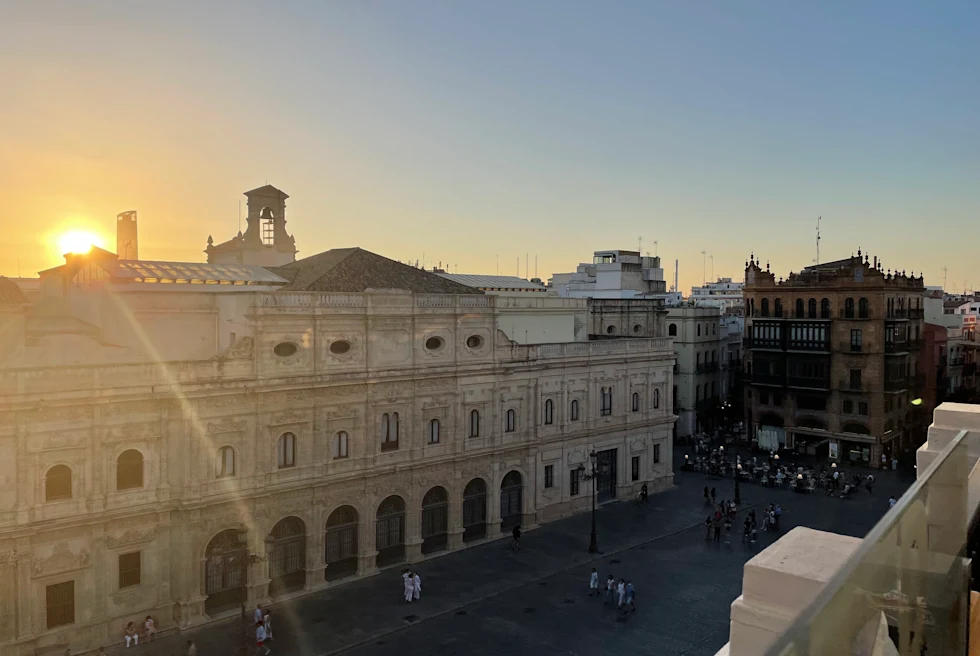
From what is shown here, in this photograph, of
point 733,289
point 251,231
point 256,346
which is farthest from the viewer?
point 733,289

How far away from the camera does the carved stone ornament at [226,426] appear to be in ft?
98.0

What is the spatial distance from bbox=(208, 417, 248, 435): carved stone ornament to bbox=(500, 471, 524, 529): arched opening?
15351 millimetres

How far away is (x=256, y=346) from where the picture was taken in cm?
3103

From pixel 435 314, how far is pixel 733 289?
117 metres

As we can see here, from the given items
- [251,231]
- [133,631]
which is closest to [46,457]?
[133,631]

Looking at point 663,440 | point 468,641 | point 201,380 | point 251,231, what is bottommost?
point 468,641

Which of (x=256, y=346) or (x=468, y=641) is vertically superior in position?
(x=256, y=346)

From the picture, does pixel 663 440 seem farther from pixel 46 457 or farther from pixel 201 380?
pixel 46 457

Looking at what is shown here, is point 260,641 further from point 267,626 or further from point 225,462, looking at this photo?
point 225,462

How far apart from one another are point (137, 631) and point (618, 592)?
19022mm

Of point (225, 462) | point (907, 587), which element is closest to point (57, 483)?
point (225, 462)

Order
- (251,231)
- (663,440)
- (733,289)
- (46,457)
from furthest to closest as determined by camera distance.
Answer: (733,289) → (663,440) → (251,231) → (46,457)

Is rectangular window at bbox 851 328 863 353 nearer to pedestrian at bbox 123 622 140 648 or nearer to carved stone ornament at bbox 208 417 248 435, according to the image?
carved stone ornament at bbox 208 417 248 435

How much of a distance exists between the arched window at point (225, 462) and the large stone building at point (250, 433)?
0.11 metres
